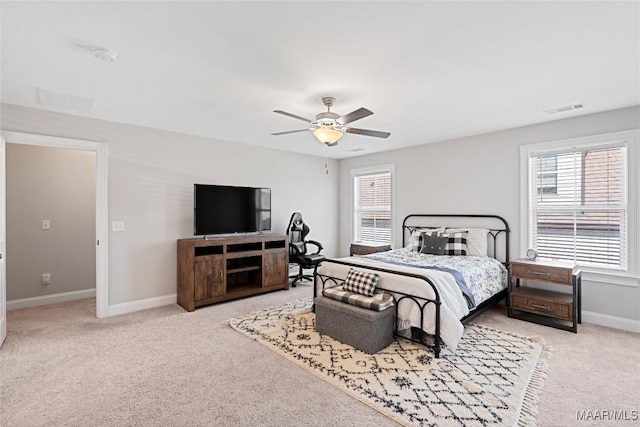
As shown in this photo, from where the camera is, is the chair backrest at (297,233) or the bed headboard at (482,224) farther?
the chair backrest at (297,233)

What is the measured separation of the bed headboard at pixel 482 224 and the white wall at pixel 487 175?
0.08m

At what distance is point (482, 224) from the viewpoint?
4.68m

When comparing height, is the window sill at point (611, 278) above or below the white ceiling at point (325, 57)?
below

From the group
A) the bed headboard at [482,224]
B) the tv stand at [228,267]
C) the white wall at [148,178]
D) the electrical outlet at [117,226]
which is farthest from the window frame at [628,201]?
the electrical outlet at [117,226]

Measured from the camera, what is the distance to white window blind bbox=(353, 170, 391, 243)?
6114 millimetres

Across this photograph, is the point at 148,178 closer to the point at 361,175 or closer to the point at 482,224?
the point at 361,175

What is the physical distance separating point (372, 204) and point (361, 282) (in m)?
3.37

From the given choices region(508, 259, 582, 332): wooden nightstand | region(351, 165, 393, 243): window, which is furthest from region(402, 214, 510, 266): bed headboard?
region(351, 165, 393, 243): window

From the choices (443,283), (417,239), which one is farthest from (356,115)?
(417,239)

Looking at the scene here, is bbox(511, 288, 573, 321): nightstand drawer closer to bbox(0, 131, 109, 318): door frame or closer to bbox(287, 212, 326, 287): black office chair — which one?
bbox(287, 212, 326, 287): black office chair

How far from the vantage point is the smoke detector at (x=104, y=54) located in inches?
88.9

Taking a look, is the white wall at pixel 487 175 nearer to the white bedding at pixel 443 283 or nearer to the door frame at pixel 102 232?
the white bedding at pixel 443 283

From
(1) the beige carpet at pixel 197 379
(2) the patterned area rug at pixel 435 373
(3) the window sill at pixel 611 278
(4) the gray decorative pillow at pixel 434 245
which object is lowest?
(1) the beige carpet at pixel 197 379

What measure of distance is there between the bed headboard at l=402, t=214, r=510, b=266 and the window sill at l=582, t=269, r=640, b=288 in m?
0.87
